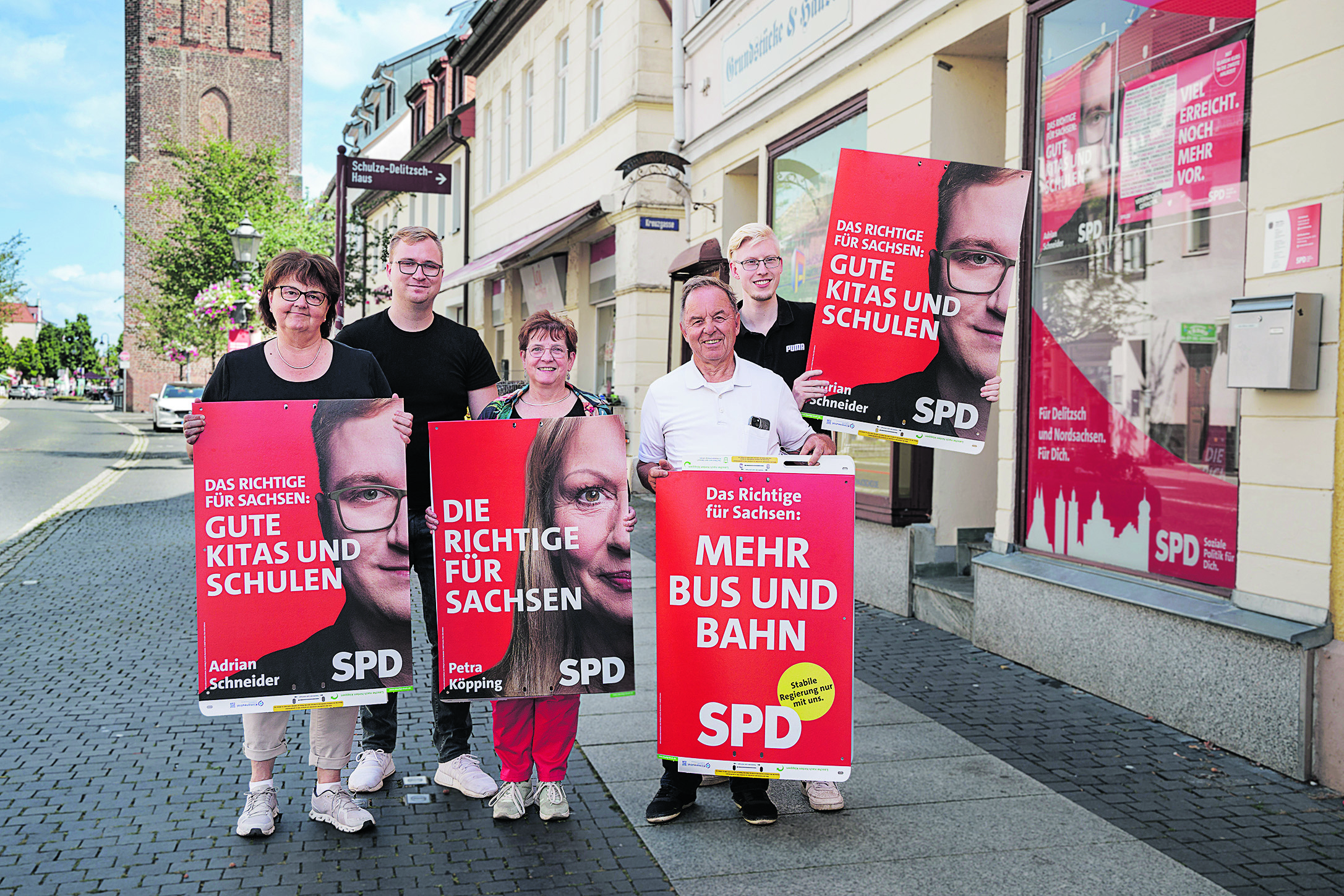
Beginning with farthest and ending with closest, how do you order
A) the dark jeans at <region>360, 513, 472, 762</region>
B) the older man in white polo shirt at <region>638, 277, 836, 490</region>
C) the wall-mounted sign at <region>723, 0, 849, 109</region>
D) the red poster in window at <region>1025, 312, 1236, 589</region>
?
the wall-mounted sign at <region>723, 0, 849, 109</region>, the red poster in window at <region>1025, 312, 1236, 589</region>, the dark jeans at <region>360, 513, 472, 762</region>, the older man in white polo shirt at <region>638, 277, 836, 490</region>

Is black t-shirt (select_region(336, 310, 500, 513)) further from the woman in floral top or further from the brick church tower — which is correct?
the brick church tower

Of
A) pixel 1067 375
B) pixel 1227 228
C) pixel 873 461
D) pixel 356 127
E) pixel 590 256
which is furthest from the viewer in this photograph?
pixel 356 127

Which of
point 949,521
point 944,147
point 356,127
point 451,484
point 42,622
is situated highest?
point 356,127

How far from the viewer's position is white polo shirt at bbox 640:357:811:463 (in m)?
3.92

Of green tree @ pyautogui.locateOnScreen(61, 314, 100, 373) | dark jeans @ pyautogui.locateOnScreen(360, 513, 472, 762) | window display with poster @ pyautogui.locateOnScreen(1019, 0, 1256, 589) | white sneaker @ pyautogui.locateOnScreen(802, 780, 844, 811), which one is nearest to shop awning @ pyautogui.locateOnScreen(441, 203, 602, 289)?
window display with poster @ pyautogui.locateOnScreen(1019, 0, 1256, 589)

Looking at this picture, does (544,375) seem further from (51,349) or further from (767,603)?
(51,349)

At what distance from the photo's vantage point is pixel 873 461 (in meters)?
8.14

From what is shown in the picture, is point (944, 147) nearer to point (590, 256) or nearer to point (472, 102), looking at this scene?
point (590, 256)

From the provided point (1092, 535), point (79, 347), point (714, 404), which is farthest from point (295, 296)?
point (79, 347)

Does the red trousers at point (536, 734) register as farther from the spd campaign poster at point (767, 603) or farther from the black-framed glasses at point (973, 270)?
the black-framed glasses at point (973, 270)

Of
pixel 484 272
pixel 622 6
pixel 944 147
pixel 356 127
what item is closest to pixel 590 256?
pixel 484 272

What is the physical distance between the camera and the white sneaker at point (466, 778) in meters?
4.15

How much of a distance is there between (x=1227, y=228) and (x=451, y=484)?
357 cm

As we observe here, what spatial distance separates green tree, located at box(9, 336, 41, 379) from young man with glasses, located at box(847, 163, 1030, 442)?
125812mm
